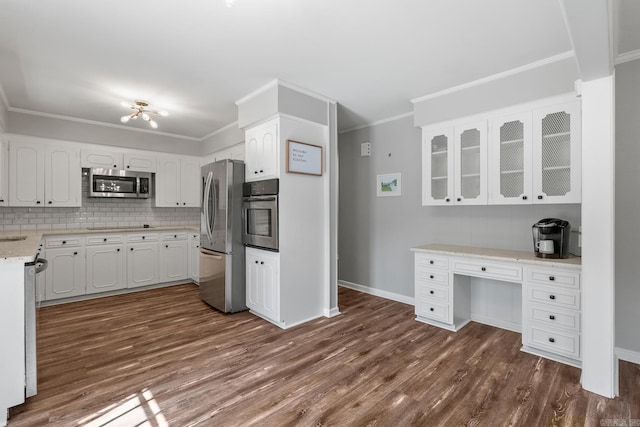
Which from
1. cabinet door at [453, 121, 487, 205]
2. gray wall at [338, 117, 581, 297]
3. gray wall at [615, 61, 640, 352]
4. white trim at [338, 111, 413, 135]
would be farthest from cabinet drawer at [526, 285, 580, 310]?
white trim at [338, 111, 413, 135]

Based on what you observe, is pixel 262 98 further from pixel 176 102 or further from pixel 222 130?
pixel 222 130

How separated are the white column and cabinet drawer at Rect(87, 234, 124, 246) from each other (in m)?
5.30

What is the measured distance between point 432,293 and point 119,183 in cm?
468

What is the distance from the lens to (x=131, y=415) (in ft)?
6.24

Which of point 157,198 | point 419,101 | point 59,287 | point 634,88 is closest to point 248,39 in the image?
point 419,101

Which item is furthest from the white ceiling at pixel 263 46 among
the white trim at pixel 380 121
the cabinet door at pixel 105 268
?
the cabinet door at pixel 105 268

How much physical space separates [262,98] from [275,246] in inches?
62.5

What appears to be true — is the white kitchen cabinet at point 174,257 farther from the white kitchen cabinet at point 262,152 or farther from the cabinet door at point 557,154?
the cabinet door at point 557,154

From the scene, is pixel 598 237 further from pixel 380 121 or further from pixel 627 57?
pixel 380 121

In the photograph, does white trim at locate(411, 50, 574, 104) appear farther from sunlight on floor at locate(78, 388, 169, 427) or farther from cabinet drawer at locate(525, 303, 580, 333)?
sunlight on floor at locate(78, 388, 169, 427)

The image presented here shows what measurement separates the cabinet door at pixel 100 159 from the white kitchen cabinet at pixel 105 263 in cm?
107

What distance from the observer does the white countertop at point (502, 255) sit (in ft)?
8.32

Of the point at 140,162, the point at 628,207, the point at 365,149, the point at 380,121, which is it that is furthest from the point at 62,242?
the point at 628,207

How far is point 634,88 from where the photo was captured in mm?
2549
